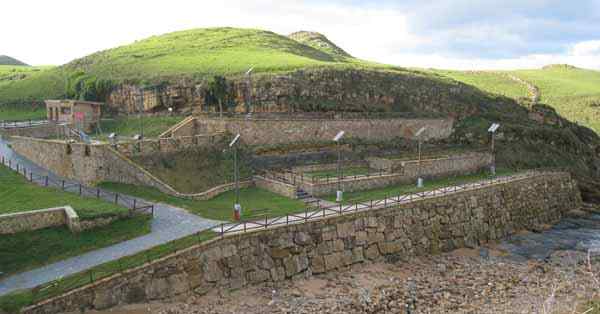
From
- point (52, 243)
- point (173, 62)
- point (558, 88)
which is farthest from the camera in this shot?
point (558, 88)

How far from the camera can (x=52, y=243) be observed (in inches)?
920

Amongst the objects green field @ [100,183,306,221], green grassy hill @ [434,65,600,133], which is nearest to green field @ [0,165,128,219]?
green field @ [100,183,306,221]

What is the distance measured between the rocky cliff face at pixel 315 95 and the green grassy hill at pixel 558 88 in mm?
38495

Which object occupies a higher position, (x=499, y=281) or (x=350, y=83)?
(x=350, y=83)

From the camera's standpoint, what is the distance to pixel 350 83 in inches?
2329

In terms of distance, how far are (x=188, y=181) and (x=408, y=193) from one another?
16.4 meters

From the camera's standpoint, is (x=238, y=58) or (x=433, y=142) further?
(x=238, y=58)

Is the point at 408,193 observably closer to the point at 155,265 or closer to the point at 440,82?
the point at 155,265

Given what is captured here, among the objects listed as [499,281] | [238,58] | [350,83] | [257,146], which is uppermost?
[238,58]

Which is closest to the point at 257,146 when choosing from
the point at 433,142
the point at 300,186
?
the point at 300,186

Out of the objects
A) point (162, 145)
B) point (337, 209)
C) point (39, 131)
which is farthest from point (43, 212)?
point (39, 131)

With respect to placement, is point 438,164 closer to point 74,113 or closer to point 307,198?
point 307,198

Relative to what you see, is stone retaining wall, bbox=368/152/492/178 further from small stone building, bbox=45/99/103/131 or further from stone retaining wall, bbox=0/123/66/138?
stone retaining wall, bbox=0/123/66/138

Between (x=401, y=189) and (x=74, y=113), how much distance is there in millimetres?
33705
